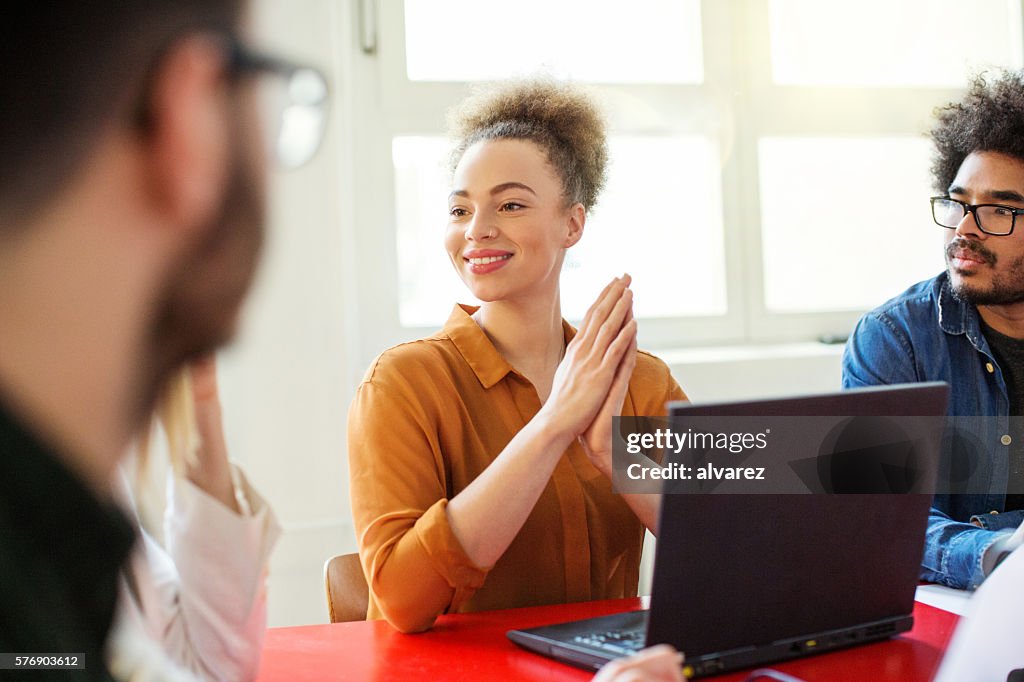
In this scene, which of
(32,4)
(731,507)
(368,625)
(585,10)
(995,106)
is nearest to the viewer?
(32,4)

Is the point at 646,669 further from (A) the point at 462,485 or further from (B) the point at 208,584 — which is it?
(A) the point at 462,485

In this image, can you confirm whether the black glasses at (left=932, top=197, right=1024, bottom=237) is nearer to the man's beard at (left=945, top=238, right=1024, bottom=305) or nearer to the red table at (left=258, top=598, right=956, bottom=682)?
the man's beard at (left=945, top=238, right=1024, bottom=305)

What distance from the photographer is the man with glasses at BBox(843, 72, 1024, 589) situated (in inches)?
70.4

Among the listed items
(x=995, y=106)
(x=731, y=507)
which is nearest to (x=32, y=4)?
(x=731, y=507)

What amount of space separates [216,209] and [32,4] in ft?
0.23

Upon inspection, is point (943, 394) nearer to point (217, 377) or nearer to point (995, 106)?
point (217, 377)

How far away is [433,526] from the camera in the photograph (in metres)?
1.29

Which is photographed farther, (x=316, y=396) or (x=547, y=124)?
(x=316, y=396)

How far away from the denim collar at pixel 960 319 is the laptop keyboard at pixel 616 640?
3.63ft

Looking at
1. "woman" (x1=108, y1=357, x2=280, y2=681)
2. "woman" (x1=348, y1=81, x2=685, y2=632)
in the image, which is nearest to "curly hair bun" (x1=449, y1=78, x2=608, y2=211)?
"woman" (x1=348, y1=81, x2=685, y2=632)

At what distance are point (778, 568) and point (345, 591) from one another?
2.74 feet

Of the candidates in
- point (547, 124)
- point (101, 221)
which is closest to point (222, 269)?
point (101, 221)

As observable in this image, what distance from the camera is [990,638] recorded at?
2.28 feet

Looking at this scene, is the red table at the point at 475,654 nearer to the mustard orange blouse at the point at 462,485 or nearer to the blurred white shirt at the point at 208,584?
the mustard orange blouse at the point at 462,485
